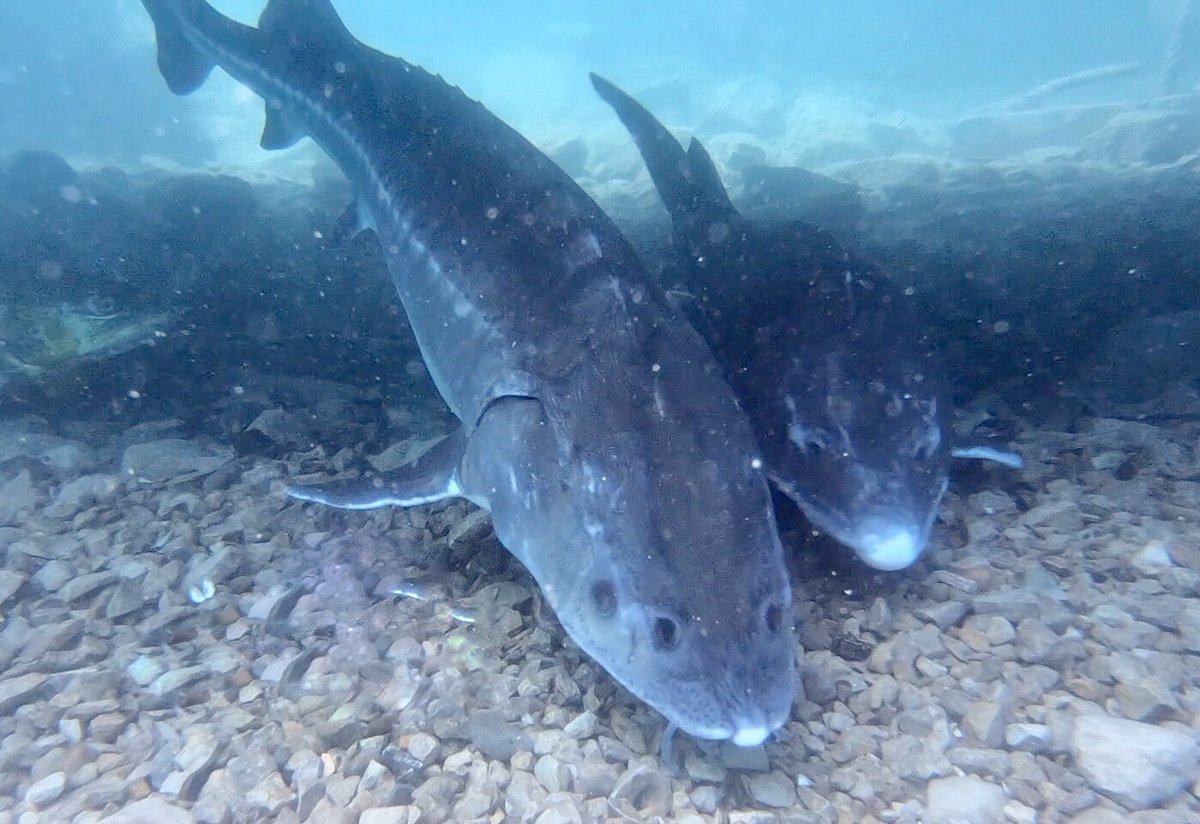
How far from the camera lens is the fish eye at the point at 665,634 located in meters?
2.05

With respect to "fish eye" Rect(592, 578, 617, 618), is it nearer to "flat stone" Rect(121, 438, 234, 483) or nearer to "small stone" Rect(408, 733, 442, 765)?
"small stone" Rect(408, 733, 442, 765)

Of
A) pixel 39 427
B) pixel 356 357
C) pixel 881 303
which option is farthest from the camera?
pixel 356 357

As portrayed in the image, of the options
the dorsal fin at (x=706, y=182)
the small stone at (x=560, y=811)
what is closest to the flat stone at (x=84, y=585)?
the small stone at (x=560, y=811)

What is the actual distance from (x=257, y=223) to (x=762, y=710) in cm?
946

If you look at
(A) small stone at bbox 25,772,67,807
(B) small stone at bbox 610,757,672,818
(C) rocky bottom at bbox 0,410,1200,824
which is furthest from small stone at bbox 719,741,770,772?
(A) small stone at bbox 25,772,67,807

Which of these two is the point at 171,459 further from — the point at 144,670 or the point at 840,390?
the point at 840,390

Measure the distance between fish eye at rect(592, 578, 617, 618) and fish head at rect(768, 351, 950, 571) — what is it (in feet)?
3.62

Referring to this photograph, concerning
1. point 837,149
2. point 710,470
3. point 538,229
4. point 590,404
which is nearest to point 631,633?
point 710,470

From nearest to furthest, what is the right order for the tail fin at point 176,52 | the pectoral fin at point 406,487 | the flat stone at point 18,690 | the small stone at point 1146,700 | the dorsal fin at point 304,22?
the small stone at point 1146,700 < the flat stone at point 18,690 < the pectoral fin at point 406,487 < the dorsal fin at point 304,22 < the tail fin at point 176,52

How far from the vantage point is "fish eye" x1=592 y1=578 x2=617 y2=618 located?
2.22 m

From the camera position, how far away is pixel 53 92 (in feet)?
93.4

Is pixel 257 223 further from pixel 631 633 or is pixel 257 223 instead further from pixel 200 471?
pixel 631 633

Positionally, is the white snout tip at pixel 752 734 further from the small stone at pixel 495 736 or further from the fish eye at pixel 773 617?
the small stone at pixel 495 736

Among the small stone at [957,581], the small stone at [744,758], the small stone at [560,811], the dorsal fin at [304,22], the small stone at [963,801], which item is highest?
the dorsal fin at [304,22]
